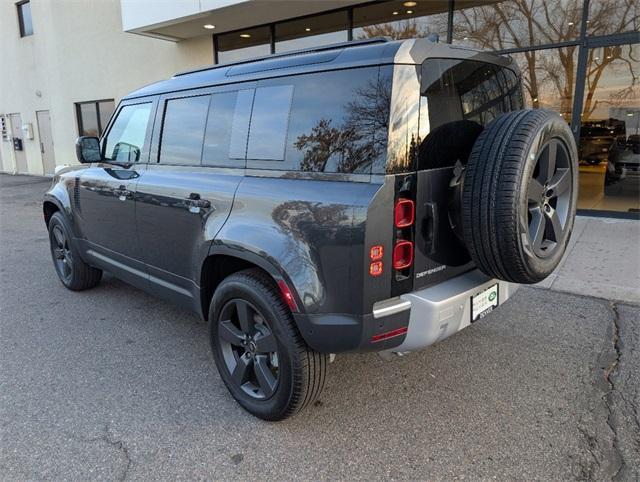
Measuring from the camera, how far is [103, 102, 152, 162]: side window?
3.65m

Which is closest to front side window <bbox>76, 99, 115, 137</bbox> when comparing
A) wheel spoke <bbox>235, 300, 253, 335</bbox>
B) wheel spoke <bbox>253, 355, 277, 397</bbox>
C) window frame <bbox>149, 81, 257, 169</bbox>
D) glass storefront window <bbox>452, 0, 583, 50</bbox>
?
glass storefront window <bbox>452, 0, 583, 50</bbox>

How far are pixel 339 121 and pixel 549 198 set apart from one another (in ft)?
3.98

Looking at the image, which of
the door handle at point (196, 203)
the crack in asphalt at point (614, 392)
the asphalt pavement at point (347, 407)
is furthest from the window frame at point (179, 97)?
the crack in asphalt at point (614, 392)

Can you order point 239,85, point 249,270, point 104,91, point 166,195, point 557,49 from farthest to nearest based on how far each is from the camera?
point 104,91 < point 557,49 < point 166,195 < point 239,85 < point 249,270

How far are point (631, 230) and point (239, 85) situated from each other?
6.28 meters

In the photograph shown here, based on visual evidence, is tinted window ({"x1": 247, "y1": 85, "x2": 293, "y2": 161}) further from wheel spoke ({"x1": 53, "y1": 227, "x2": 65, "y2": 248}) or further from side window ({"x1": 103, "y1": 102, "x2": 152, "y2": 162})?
wheel spoke ({"x1": 53, "y1": 227, "x2": 65, "y2": 248})

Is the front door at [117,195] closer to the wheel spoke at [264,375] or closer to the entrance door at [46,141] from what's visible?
the wheel spoke at [264,375]

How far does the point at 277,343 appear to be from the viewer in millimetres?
2445

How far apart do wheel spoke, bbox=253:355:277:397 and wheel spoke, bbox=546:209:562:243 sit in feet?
5.60

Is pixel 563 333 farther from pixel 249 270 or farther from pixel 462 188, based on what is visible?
pixel 249 270

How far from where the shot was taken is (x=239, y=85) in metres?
2.81

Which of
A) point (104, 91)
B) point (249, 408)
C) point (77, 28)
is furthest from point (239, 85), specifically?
point (77, 28)

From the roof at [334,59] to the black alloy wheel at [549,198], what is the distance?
67cm

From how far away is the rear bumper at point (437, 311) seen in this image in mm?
2260
